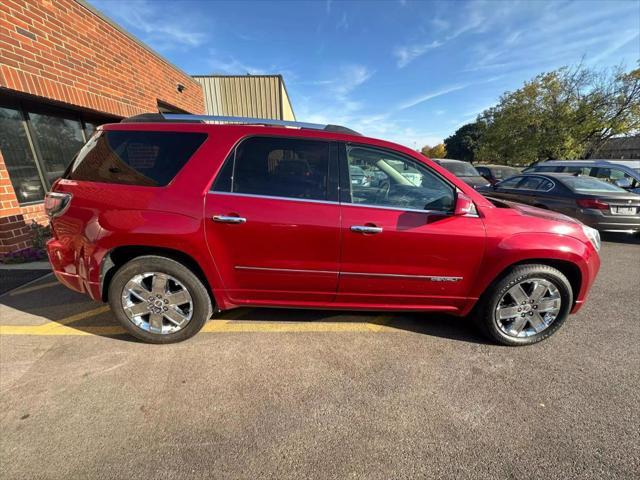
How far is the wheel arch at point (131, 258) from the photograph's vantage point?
2.42m

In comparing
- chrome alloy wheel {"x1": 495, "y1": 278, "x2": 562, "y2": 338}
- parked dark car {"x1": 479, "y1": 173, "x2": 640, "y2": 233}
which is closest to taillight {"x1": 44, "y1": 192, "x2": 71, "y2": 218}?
chrome alloy wheel {"x1": 495, "y1": 278, "x2": 562, "y2": 338}

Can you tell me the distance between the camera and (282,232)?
2318mm

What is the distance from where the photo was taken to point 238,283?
251 centimetres

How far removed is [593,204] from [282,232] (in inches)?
262

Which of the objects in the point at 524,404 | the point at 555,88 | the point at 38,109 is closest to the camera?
the point at 524,404

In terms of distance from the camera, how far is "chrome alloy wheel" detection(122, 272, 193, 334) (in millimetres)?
2453

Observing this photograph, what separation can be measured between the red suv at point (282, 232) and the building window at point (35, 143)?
3.26 metres

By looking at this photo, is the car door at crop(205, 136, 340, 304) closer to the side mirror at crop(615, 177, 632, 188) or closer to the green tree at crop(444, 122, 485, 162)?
the side mirror at crop(615, 177, 632, 188)

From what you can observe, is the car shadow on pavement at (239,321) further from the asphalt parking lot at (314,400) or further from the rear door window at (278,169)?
the rear door window at (278,169)

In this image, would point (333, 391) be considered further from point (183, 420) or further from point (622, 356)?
point (622, 356)

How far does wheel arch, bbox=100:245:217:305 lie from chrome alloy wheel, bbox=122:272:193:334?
6.5 inches

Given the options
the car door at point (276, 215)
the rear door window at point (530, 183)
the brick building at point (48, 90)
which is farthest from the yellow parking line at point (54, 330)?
the rear door window at point (530, 183)

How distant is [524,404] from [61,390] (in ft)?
11.0

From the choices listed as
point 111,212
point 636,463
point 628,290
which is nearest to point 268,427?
point 111,212
